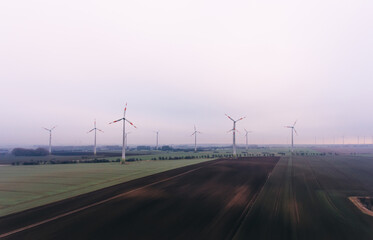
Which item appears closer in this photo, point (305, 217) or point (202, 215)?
point (305, 217)

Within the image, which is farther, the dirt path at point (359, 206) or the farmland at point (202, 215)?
the dirt path at point (359, 206)

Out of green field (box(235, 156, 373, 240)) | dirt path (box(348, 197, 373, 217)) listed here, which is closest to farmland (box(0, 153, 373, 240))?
green field (box(235, 156, 373, 240))

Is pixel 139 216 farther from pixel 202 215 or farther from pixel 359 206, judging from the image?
pixel 359 206

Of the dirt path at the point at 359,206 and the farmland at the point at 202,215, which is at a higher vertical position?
the farmland at the point at 202,215

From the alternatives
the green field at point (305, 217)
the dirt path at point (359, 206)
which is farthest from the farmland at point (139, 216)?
the dirt path at point (359, 206)

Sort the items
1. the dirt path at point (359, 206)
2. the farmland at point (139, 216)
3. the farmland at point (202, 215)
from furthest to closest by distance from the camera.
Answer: the dirt path at point (359, 206) < the farmland at point (202, 215) < the farmland at point (139, 216)

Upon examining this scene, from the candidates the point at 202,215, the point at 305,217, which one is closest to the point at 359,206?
the point at 305,217

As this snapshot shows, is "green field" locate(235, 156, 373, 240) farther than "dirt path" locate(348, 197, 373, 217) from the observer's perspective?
No

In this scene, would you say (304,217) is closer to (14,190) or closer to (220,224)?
(220,224)

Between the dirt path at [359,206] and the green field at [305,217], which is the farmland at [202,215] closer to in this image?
the green field at [305,217]

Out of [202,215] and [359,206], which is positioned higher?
[202,215]

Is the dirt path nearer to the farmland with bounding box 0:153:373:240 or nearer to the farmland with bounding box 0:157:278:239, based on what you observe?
the farmland with bounding box 0:153:373:240

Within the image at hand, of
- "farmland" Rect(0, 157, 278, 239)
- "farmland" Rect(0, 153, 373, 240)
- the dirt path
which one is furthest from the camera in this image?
the dirt path

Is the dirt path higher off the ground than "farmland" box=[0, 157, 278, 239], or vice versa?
"farmland" box=[0, 157, 278, 239]
